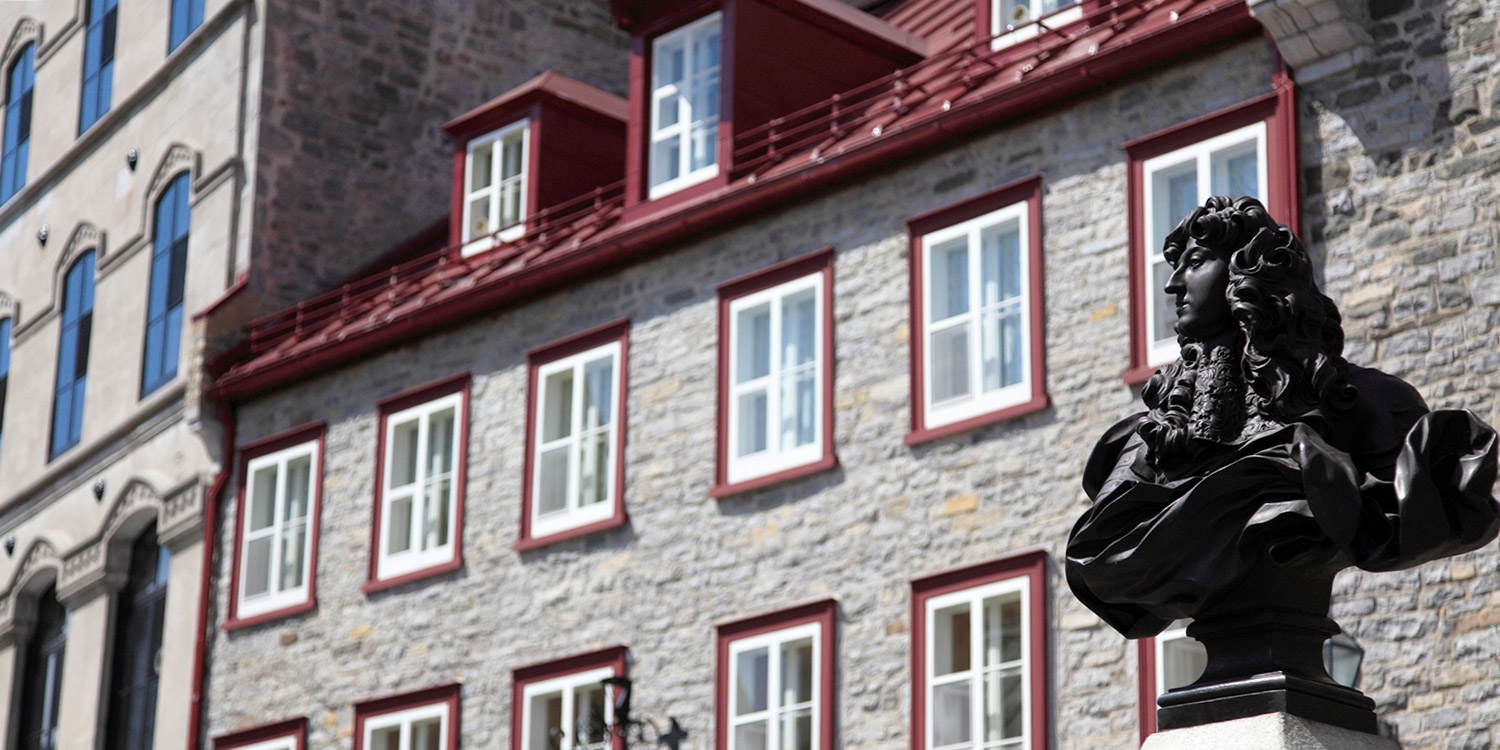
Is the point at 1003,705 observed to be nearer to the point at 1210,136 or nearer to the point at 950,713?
the point at 950,713

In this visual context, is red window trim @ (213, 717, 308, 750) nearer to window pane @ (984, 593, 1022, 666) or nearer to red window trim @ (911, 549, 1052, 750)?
red window trim @ (911, 549, 1052, 750)

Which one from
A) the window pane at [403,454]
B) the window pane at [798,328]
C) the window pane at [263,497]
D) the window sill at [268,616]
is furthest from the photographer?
the window pane at [263,497]

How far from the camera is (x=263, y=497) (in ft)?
72.4

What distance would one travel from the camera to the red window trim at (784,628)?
16.0 metres

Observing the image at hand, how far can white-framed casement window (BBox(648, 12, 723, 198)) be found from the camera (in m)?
19.0

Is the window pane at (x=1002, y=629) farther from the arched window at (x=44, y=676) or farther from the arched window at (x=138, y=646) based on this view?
the arched window at (x=44, y=676)

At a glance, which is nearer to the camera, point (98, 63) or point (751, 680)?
point (751, 680)

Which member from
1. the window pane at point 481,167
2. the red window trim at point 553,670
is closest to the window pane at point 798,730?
the red window trim at point 553,670

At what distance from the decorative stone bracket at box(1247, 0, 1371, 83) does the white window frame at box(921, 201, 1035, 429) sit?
228cm

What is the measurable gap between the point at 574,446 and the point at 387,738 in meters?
3.26

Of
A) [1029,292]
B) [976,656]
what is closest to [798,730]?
[976,656]

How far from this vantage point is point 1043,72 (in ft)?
51.2

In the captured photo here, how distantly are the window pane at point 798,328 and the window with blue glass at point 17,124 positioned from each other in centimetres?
1646

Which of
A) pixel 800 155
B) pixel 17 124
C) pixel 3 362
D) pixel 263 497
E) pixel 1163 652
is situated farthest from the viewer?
pixel 17 124
